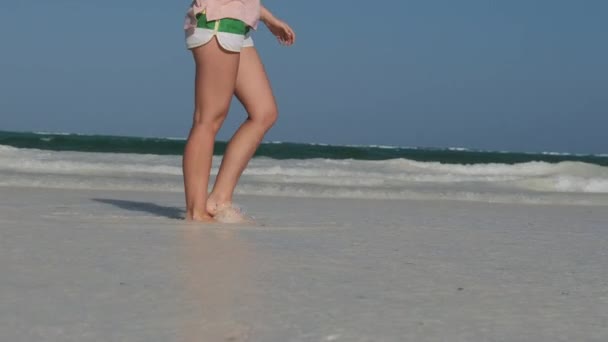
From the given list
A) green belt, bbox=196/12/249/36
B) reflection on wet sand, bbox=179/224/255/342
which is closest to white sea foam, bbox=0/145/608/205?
green belt, bbox=196/12/249/36

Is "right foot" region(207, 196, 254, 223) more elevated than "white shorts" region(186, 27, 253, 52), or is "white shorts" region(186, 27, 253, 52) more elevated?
"white shorts" region(186, 27, 253, 52)

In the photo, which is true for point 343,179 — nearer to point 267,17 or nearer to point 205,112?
point 267,17

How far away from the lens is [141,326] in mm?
1865

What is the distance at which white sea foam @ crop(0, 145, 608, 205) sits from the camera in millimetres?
7465

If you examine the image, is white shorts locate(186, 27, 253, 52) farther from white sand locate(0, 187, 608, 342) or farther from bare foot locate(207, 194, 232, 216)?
white sand locate(0, 187, 608, 342)

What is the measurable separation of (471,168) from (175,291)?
1243cm

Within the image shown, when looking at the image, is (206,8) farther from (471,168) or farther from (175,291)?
(471,168)

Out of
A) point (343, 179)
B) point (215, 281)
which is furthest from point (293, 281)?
point (343, 179)

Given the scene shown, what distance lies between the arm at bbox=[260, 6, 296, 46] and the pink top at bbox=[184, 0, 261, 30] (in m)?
0.22

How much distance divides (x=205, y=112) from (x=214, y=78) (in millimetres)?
164

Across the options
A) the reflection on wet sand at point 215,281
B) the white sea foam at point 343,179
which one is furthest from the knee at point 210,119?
the white sea foam at point 343,179

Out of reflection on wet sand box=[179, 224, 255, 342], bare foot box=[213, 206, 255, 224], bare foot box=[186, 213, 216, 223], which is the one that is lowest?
bare foot box=[186, 213, 216, 223]

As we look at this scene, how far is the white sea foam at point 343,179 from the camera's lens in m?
7.46

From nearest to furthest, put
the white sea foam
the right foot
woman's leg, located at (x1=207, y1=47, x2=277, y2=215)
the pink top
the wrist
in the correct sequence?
the pink top, the right foot, woman's leg, located at (x1=207, y1=47, x2=277, y2=215), the wrist, the white sea foam
